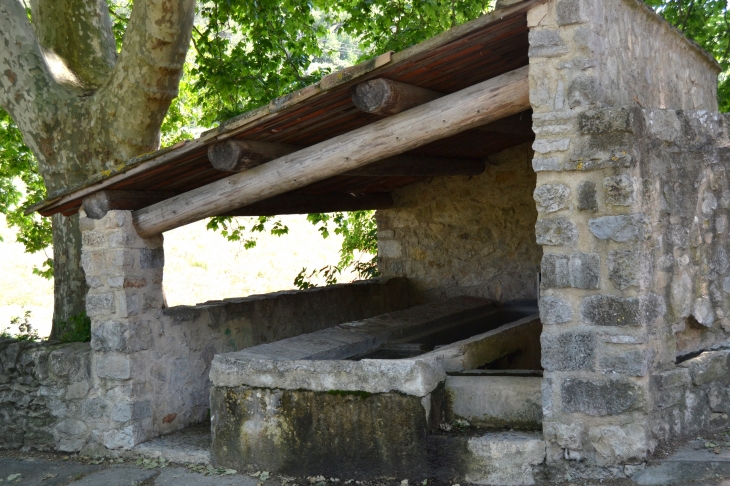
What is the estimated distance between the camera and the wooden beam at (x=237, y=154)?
14.6ft

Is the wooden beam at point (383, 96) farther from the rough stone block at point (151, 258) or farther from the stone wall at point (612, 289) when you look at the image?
the rough stone block at point (151, 258)

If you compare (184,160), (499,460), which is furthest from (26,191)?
(499,460)

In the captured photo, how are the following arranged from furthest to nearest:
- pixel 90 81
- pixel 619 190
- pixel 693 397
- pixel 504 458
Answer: pixel 90 81 < pixel 693 397 < pixel 504 458 < pixel 619 190

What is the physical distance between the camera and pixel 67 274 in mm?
5980

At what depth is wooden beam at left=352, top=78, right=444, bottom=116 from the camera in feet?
13.0

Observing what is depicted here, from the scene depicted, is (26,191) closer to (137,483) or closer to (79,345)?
(79,345)

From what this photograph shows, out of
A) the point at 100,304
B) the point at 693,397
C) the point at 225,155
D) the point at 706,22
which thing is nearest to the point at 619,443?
→ the point at 693,397

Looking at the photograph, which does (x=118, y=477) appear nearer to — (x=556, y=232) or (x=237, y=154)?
(x=237, y=154)

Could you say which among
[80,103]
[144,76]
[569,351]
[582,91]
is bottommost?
[569,351]

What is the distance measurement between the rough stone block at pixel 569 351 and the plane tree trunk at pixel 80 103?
369 centimetres

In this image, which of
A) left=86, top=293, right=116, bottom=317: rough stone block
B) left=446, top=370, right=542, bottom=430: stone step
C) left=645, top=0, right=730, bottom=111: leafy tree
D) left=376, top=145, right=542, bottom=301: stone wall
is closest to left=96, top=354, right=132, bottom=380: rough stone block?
left=86, top=293, right=116, bottom=317: rough stone block

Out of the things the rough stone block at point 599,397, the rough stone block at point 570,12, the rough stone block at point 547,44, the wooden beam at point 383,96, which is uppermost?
the rough stone block at point 570,12

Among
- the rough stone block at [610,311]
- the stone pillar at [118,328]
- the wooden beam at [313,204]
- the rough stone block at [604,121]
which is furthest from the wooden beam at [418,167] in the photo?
the rough stone block at [610,311]

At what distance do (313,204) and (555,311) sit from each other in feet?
11.3
